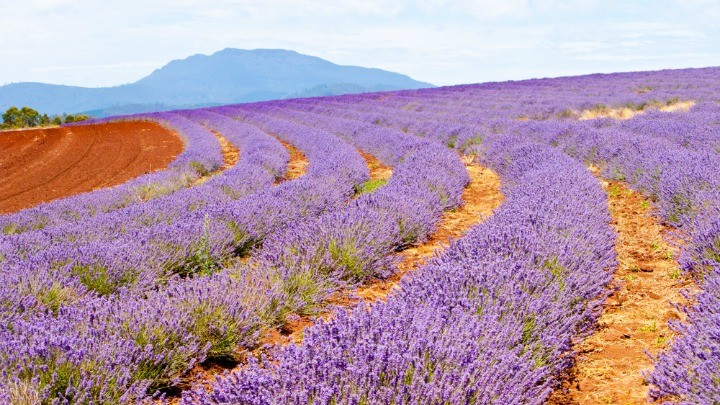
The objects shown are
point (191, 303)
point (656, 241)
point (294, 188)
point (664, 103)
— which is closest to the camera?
point (191, 303)

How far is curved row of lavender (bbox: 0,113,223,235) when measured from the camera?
259 inches

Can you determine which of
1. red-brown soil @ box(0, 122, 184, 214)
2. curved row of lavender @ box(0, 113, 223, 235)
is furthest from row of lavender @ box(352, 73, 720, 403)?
red-brown soil @ box(0, 122, 184, 214)

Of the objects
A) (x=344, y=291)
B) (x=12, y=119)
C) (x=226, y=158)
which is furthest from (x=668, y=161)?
(x=12, y=119)

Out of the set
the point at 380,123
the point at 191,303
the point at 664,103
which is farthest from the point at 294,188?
the point at 664,103

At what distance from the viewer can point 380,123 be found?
1672 centimetres

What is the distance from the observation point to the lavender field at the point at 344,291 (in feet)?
6.55

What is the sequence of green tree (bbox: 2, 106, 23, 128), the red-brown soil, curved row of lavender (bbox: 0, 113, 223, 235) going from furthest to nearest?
green tree (bbox: 2, 106, 23, 128) → the red-brown soil → curved row of lavender (bbox: 0, 113, 223, 235)

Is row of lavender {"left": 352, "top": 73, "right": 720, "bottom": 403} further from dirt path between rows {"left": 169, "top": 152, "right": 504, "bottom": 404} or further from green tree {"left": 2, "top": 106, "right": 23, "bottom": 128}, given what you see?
green tree {"left": 2, "top": 106, "right": 23, "bottom": 128}

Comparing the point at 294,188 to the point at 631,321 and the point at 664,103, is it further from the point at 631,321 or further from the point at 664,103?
the point at 664,103

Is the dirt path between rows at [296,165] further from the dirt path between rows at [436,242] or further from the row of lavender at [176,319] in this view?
the row of lavender at [176,319]

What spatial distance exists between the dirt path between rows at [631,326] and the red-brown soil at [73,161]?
31.1 feet

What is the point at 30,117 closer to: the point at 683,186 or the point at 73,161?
the point at 73,161

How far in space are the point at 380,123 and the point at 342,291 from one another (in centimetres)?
1307

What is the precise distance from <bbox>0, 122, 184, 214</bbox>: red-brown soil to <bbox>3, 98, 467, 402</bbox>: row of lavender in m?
7.57
